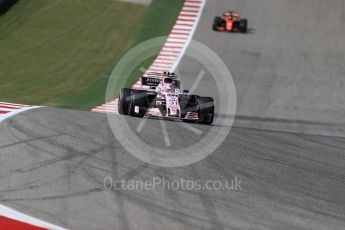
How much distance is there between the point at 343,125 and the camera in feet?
83.6

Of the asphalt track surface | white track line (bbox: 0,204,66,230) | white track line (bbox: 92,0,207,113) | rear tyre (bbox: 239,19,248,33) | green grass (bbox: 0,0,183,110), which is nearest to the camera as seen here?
white track line (bbox: 0,204,66,230)

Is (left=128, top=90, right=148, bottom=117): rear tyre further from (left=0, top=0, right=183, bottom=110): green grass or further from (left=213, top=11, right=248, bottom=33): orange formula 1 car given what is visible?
(left=213, top=11, right=248, bottom=33): orange formula 1 car

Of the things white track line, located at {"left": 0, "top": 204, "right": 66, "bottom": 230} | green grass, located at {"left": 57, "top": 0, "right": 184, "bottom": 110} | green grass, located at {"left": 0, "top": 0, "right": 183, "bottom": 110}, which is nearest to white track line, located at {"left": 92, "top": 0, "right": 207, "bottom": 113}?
green grass, located at {"left": 57, "top": 0, "right": 184, "bottom": 110}

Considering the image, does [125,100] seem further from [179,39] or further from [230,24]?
[230,24]

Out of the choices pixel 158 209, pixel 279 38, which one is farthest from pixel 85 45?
pixel 158 209

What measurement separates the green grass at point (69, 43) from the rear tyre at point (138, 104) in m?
5.63

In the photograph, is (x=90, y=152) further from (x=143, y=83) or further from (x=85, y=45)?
(x=85, y=45)

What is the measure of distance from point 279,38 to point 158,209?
22.9 metres

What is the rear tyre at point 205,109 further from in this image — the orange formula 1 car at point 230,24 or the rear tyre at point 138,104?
the orange formula 1 car at point 230,24

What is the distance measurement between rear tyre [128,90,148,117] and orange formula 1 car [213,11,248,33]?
15096mm

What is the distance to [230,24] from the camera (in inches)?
1335

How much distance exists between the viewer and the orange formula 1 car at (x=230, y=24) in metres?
33.9

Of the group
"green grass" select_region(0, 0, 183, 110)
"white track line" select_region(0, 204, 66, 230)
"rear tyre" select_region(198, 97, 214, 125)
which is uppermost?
"green grass" select_region(0, 0, 183, 110)

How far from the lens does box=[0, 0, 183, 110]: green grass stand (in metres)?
26.3
